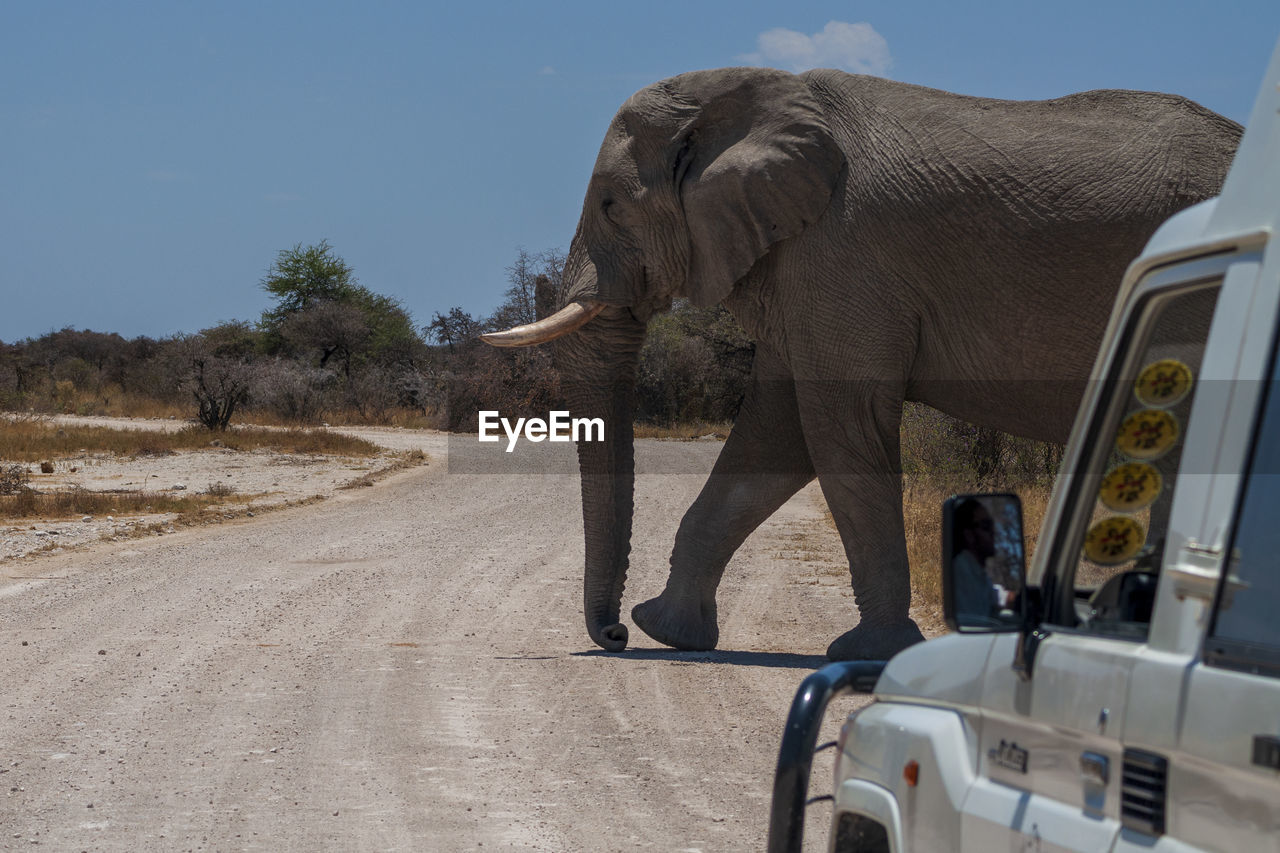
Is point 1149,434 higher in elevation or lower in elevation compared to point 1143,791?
higher

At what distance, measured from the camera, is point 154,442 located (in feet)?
90.2

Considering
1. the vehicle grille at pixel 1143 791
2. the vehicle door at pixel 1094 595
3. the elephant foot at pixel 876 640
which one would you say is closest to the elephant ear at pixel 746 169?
the elephant foot at pixel 876 640

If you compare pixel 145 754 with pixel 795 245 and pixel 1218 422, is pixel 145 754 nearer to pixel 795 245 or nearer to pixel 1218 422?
pixel 795 245

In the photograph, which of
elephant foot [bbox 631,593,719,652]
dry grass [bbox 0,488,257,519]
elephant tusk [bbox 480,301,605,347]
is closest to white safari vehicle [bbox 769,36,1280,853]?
elephant tusk [bbox 480,301,605,347]

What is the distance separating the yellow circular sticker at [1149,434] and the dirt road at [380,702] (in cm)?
280

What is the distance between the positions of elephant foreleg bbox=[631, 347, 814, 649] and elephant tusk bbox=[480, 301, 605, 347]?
48.4 inches

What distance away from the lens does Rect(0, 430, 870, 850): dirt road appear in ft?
17.6

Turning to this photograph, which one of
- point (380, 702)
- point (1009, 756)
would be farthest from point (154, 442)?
point (1009, 756)

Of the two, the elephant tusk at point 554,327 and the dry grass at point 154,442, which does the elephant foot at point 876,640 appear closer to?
the elephant tusk at point 554,327

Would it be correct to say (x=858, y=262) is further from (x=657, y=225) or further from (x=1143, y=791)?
(x=1143, y=791)

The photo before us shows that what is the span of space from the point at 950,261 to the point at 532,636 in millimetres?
3626

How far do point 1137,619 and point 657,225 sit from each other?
6.84 m

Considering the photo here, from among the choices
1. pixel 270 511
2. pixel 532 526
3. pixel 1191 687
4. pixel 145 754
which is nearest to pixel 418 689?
pixel 145 754

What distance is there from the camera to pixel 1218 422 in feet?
7.45
